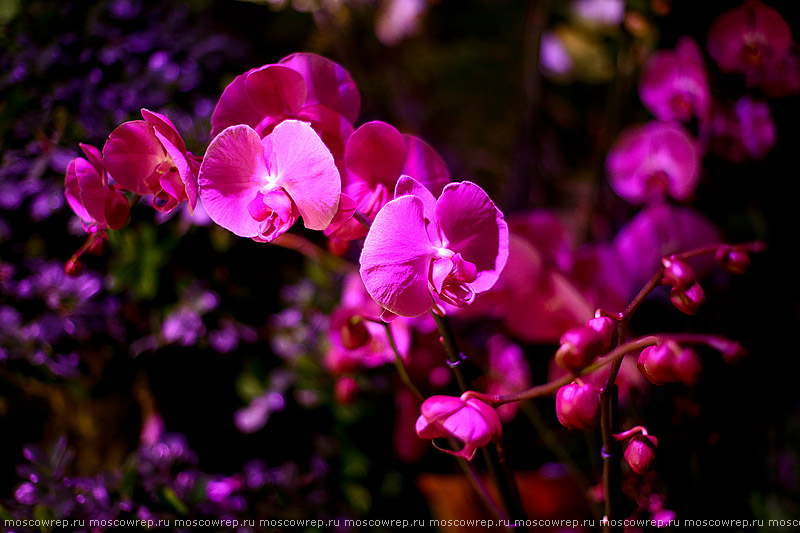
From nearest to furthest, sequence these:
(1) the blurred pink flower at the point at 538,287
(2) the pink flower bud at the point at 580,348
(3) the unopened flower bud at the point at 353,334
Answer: (2) the pink flower bud at the point at 580,348 < (3) the unopened flower bud at the point at 353,334 < (1) the blurred pink flower at the point at 538,287

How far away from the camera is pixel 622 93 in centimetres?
80

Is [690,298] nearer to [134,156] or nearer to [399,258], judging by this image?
[399,258]

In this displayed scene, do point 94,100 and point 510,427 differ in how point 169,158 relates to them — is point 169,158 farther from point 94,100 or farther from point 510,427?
point 510,427

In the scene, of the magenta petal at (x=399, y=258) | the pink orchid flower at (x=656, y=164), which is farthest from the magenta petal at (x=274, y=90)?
the pink orchid flower at (x=656, y=164)

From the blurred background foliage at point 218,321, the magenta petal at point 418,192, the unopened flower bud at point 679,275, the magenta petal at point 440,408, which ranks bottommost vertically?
the blurred background foliage at point 218,321

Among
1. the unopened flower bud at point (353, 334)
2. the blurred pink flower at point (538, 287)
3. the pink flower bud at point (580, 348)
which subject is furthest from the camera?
the blurred pink flower at point (538, 287)

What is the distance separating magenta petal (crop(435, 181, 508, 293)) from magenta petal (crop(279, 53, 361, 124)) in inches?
4.2

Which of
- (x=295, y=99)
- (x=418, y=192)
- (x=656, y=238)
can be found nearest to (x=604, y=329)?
(x=418, y=192)

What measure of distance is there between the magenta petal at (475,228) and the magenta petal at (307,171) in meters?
0.06

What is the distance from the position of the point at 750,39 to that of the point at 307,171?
1.61ft

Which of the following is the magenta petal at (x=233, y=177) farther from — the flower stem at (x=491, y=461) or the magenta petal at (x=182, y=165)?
the flower stem at (x=491, y=461)

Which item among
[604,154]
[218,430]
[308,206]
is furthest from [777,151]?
[218,430]

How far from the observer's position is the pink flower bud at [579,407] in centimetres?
27

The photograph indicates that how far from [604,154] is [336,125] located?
515 mm
